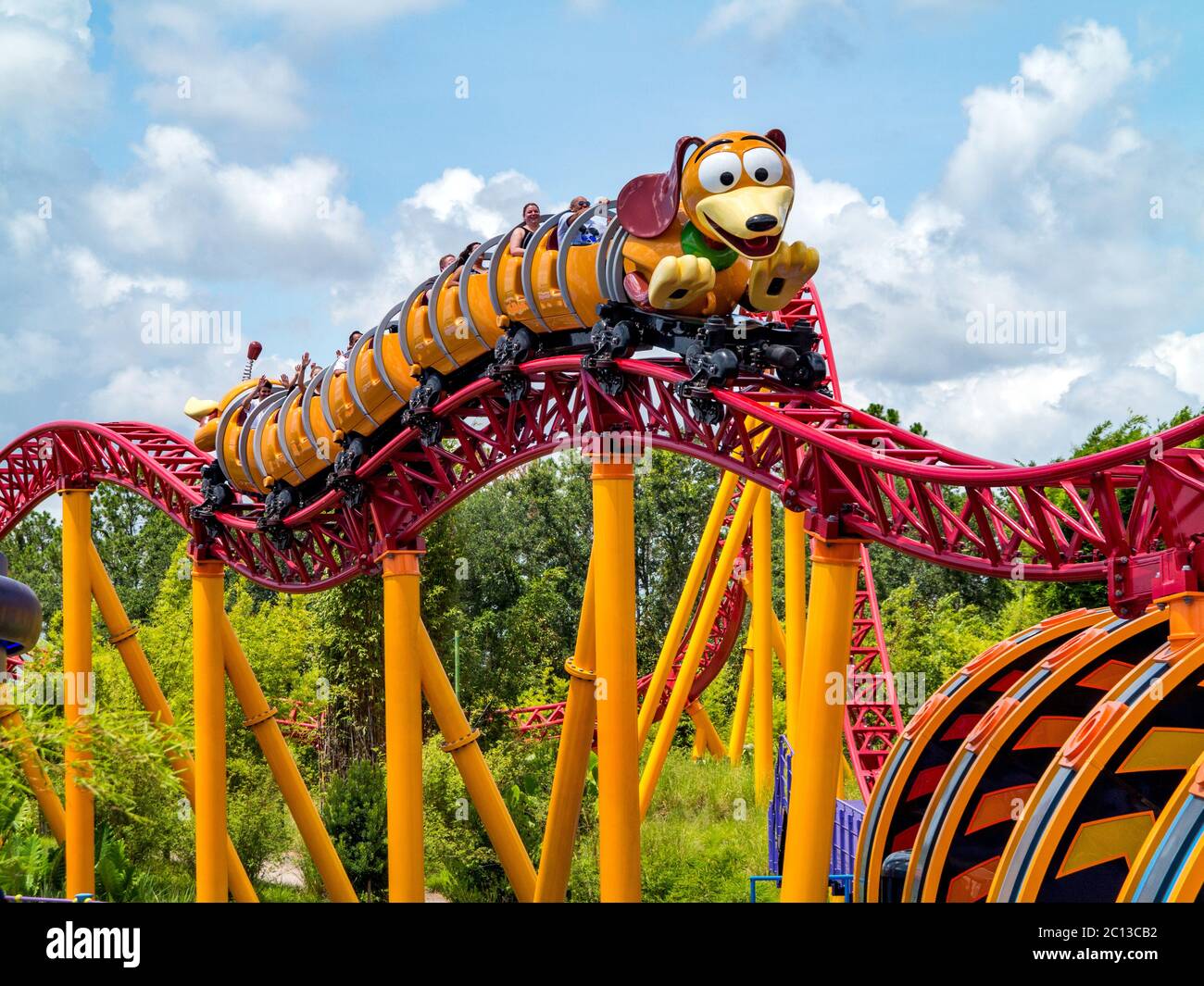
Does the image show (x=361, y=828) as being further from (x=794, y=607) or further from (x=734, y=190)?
(x=734, y=190)

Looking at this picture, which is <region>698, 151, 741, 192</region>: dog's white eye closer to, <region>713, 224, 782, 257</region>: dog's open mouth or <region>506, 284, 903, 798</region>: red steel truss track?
<region>713, 224, 782, 257</region>: dog's open mouth

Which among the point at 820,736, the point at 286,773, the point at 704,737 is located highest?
the point at 820,736

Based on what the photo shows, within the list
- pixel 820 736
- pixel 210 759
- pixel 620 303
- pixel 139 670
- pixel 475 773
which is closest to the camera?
pixel 820 736

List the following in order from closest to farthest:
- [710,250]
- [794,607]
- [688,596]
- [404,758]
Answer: [710,250] → [404,758] → [794,607] → [688,596]

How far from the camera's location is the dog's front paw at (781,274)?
856 centimetres

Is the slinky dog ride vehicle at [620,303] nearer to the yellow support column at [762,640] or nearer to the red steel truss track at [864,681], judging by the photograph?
A: the red steel truss track at [864,681]

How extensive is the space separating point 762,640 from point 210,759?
659 centimetres

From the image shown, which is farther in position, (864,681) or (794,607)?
(864,681)

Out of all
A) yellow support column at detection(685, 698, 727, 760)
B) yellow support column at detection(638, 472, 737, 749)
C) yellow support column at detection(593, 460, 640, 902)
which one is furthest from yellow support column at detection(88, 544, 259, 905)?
yellow support column at detection(685, 698, 727, 760)

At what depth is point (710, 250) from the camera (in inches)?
340

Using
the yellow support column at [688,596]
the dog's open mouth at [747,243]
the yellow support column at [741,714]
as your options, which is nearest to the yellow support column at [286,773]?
the yellow support column at [688,596]

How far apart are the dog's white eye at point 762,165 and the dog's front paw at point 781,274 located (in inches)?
16.4

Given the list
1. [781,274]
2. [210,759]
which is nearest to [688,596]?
[210,759]
